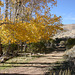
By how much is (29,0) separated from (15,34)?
11.7 feet

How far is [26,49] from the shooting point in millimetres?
15188

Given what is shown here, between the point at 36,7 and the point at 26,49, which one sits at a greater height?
the point at 36,7

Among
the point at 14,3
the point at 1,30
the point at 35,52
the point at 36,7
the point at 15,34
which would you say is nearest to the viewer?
the point at 1,30

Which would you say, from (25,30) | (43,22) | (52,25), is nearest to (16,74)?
(25,30)

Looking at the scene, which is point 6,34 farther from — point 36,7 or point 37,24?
point 36,7

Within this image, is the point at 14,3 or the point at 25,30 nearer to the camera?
the point at 25,30

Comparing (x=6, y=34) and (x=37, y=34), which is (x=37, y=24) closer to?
(x=37, y=34)

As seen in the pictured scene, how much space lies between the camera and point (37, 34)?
27.8 feet

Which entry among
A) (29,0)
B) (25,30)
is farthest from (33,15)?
(25,30)

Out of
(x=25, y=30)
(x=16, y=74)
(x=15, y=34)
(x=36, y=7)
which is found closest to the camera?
(x=16, y=74)

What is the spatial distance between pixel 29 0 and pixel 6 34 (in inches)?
151

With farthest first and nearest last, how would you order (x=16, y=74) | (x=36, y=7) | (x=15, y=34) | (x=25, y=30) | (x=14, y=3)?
(x=36, y=7), (x=14, y=3), (x=25, y=30), (x=15, y=34), (x=16, y=74)

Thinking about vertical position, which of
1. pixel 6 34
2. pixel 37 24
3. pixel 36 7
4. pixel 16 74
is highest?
pixel 36 7

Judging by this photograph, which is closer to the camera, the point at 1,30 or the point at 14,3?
the point at 1,30
